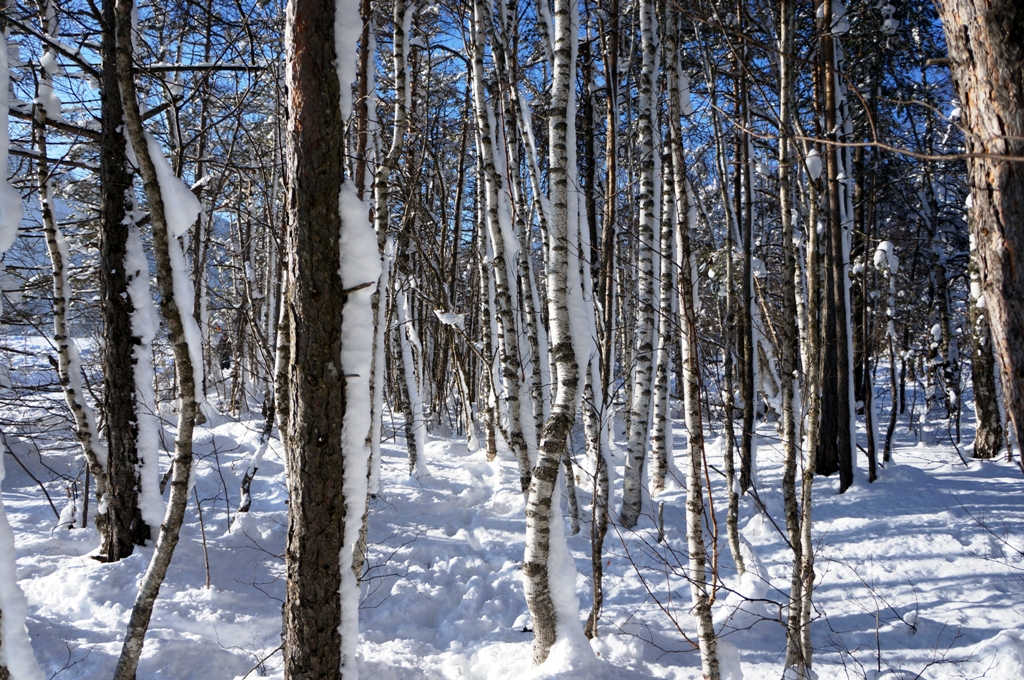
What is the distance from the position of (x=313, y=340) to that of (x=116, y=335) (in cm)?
329

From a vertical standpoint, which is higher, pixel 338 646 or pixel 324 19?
pixel 324 19

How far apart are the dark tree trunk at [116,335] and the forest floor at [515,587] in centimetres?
32

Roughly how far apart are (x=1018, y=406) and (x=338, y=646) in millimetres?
2922

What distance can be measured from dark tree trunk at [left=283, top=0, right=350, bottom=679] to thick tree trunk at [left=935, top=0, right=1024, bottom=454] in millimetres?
2516

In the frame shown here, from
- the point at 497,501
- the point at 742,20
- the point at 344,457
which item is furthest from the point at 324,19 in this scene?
the point at 497,501

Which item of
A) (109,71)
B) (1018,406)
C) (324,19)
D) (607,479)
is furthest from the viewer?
Result: (607,479)

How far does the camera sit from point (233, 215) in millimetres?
12383

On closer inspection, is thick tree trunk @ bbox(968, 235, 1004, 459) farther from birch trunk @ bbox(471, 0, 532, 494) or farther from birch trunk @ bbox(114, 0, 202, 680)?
birch trunk @ bbox(114, 0, 202, 680)

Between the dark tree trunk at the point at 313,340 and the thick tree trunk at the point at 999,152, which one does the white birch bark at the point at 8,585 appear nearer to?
the dark tree trunk at the point at 313,340

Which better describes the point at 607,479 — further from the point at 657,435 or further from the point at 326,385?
the point at 326,385

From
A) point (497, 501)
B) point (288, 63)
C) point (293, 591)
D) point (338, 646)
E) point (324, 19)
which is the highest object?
point (324, 19)

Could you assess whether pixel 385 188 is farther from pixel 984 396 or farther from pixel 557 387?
pixel 984 396

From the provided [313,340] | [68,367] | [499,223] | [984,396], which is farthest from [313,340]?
[984,396]

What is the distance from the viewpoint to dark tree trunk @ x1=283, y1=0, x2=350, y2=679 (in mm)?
2430
